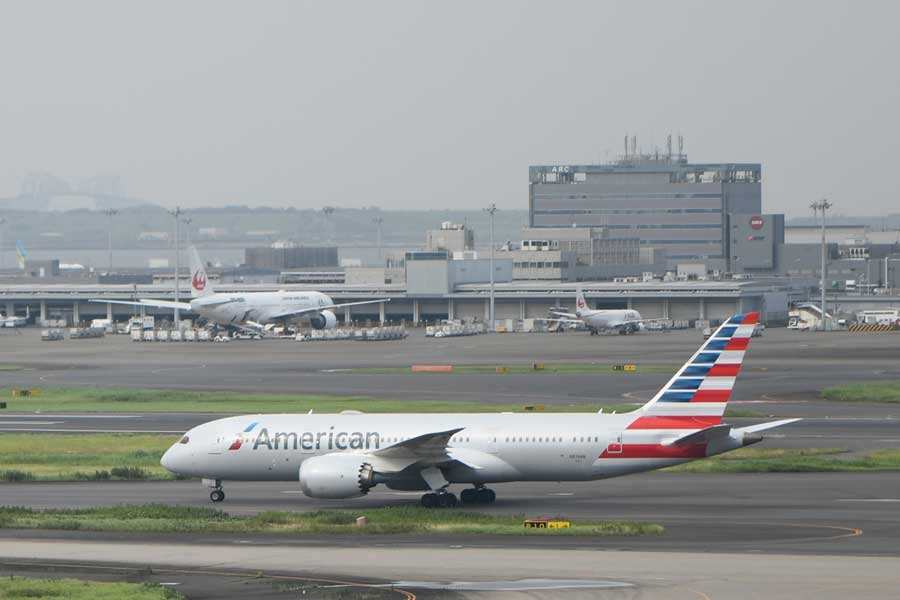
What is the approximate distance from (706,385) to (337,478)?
1295cm

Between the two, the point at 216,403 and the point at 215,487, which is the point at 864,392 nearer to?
the point at 216,403

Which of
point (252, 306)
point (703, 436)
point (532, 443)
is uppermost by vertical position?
point (252, 306)

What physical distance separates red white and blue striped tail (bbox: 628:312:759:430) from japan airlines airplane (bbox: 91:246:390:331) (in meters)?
119

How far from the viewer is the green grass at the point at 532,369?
11038 centimetres

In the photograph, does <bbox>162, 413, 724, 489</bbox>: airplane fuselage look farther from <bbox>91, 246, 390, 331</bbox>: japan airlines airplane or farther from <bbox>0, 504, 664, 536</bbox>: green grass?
<bbox>91, 246, 390, 331</bbox>: japan airlines airplane

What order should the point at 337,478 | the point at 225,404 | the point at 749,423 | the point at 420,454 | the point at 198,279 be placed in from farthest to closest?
the point at 198,279, the point at 225,404, the point at 749,423, the point at 420,454, the point at 337,478

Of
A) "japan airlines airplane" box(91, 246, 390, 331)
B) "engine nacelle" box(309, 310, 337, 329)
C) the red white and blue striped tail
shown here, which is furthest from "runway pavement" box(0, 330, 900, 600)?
"engine nacelle" box(309, 310, 337, 329)

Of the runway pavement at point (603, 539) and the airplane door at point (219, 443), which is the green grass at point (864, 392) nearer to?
the runway pavement at point (603, 539)

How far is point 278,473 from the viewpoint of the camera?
172 ft

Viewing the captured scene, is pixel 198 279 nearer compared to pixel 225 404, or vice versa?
pixel 225 404

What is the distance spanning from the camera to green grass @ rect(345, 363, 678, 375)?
110 meters

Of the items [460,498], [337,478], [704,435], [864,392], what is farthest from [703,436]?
[864,392]

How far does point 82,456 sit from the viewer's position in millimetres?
66688

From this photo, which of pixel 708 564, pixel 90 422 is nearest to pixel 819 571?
pixel 708 564
